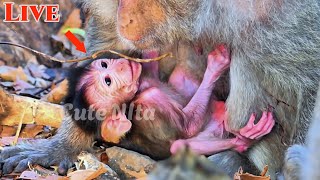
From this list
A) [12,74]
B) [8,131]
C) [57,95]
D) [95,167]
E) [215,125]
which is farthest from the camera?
[12,74]

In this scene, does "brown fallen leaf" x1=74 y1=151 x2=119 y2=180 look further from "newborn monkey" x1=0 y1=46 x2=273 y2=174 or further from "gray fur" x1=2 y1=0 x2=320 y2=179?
"gray fur" x1=2 y1=0 x2=320 y2=179

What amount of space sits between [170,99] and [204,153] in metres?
0.41

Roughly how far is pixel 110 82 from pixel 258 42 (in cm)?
99

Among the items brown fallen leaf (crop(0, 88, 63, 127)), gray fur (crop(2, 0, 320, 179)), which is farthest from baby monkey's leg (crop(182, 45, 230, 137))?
brown fallen leaf (crop(0, 88, 63, 127))

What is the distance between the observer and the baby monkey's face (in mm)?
4141

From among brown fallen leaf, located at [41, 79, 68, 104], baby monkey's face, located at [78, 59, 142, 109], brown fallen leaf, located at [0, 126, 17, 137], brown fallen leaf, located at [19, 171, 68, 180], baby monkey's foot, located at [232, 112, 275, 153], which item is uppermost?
baby monkey's face, located at [78, 59, 142, 109]

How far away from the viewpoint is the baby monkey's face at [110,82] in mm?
4141

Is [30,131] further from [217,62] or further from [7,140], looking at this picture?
[217,62]

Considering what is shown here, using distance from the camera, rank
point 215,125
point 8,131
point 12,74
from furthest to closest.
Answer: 1. point 12,74
2. point 8,131
3. point 215,125

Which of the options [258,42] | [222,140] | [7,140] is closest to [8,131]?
[7,140]

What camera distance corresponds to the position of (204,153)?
4105 millimetres

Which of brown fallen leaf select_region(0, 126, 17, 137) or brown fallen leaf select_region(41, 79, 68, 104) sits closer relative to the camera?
brown fallen leaf select_region(0, 126, 17, 137)

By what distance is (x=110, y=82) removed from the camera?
165 inches

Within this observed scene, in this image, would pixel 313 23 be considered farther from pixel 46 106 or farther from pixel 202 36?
pixel 46 106
